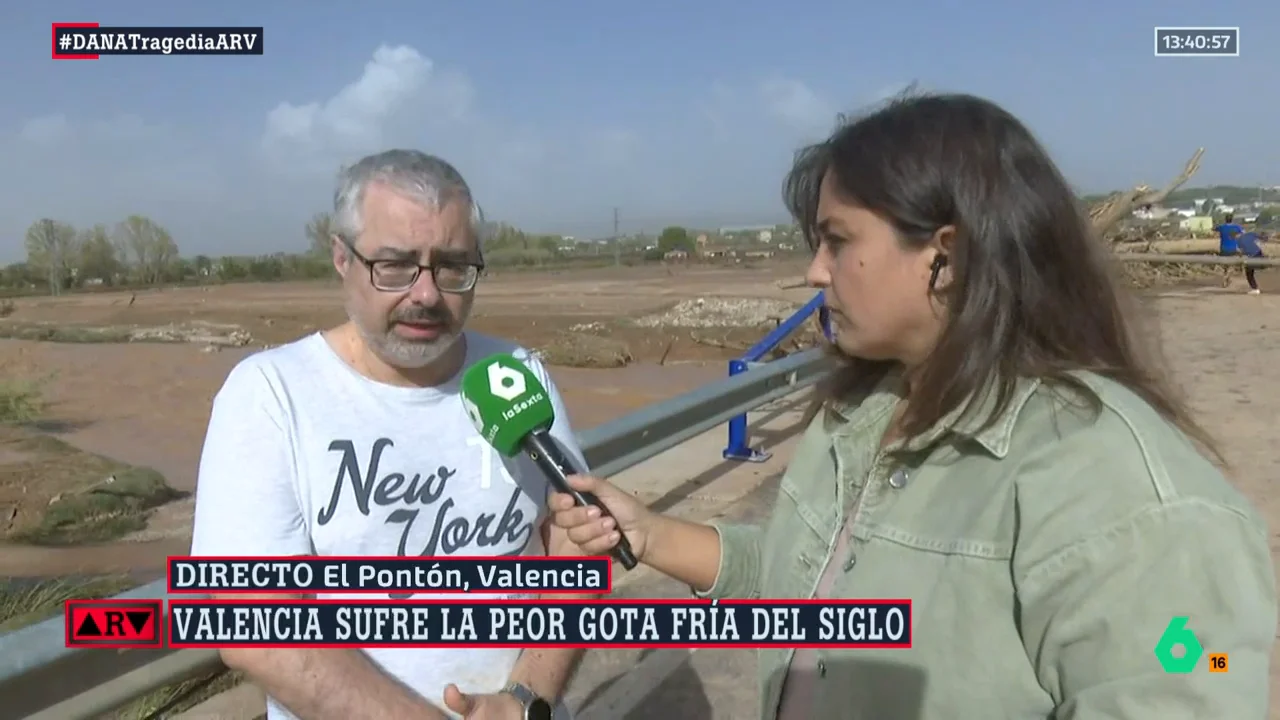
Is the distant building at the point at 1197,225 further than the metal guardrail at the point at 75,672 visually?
Yes

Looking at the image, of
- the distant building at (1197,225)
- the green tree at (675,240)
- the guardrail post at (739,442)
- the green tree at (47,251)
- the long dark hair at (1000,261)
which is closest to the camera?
the long dark hair at (1000,261)

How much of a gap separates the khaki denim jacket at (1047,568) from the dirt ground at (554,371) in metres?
0.46

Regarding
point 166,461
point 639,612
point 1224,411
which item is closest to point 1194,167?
point 1224,411

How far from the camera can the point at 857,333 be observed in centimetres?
180

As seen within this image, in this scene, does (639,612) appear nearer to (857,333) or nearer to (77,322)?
(857,333)

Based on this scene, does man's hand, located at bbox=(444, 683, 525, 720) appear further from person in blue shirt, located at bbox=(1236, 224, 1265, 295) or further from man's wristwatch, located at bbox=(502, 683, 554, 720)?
person in blue shirt, located at bbox=(1236, 224, 1265, 295)

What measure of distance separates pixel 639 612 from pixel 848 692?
58 centimetres

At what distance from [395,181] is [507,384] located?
1.89 ft

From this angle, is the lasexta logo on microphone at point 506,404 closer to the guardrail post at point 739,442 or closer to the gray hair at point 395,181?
the gray hair at point 395,181

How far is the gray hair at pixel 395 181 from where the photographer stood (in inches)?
90.4

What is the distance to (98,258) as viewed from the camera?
59.9 meters

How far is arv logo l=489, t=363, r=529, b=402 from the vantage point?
2.08 m

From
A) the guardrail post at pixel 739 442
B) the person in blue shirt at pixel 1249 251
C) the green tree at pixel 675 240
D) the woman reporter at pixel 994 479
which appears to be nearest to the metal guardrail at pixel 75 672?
the woman reporter at pixel 994 479

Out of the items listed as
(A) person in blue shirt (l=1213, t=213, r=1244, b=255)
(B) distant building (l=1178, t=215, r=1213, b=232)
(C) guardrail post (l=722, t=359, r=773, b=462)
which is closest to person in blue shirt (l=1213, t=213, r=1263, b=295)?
(A) person in blue shirt (l=1213, t=213, r=1244, b=255)
